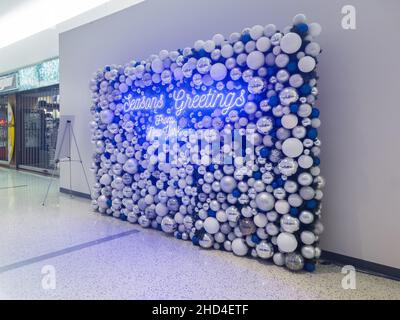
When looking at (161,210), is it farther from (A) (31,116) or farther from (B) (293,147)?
(A) (31,116)

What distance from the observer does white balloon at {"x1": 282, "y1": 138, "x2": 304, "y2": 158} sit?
3004 millimetres

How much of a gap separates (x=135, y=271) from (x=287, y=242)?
4.80 feet

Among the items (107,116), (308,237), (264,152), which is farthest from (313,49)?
(107,116)

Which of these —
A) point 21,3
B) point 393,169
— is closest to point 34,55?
point 21,3

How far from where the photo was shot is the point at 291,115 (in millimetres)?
3035

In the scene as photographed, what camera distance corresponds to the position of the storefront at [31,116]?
8258 millimetres

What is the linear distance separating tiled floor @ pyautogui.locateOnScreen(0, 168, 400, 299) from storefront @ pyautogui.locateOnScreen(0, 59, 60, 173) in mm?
4673

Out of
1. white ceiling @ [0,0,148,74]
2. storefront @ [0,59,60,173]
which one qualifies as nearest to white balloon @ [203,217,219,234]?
white ceiling @ [0,0,148,74]

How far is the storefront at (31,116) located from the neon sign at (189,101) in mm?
4189

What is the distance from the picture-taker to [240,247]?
337 centimetres

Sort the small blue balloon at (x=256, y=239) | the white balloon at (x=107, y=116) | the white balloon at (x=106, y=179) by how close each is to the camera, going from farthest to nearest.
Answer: the white balloon at (x=106, y=179)
the white balloon at (x=107, y=116)
the small blue balloon at (x=256, y=239)

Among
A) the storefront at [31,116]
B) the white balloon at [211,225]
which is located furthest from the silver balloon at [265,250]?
the storefront at [31,116]

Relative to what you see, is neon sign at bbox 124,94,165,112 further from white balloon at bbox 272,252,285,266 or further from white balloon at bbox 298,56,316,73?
white balloon at bbox 272,252,285,266

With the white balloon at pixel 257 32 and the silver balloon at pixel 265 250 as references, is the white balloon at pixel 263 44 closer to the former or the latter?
the white balloon at pixel 257 32
